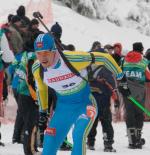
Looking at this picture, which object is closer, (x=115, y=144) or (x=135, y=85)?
(x=135, y=85)

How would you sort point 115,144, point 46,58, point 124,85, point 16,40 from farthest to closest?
point 115,144, point 16,40, point 124,85, point 46,58

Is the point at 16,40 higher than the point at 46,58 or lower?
higher

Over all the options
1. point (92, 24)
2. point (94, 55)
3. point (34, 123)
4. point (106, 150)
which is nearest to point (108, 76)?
point (106, 150)

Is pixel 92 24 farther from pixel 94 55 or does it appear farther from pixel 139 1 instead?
pixel 94 55

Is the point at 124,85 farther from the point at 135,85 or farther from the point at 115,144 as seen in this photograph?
the point at 115,144

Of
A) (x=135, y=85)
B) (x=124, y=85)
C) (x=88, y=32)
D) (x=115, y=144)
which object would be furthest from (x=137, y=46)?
(x=88, y=32)

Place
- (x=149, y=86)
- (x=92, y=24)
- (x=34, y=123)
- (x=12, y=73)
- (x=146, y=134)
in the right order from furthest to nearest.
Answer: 1. (x=92, y=24)
2. (x=149, y=86)
3. (x=146, y=134)
4. (x=12, y=73)
5. (x=34, y=123)

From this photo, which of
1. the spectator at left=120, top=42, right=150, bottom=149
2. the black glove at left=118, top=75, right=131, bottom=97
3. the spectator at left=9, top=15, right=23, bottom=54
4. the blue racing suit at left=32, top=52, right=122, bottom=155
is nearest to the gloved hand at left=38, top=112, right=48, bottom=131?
the blue racing suit at left=32, top=52, right=122, bottom=155

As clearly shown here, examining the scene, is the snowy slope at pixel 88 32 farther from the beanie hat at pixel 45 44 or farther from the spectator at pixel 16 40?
the beanie hat at pixel 45 44

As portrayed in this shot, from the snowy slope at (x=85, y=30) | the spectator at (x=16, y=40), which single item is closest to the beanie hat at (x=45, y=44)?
the spectator at (x=16, y=40)

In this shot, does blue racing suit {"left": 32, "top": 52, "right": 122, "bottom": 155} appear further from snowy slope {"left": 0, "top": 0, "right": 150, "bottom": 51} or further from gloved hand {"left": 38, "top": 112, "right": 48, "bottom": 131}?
snowy slope {"left": 0, "top": 0, "right": 150, "bottom": 51}

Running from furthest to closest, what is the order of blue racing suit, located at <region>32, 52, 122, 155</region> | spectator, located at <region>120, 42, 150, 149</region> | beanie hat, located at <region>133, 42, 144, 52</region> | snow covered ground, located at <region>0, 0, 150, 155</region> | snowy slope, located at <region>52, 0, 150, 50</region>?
1. snowy slope, located at <region>52, 0, 150, 50</region>
2. snow covered ground, located at <region>0, 0, 150, 155</region>
3. beanie hat, located at <region>133, 42, 144, 52</region>
4. spectator, located at <region>120, 42, 150, 149</region>
5. blue racing suit, located at <region>32, 52, 122, 155</region>

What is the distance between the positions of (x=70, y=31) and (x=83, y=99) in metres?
11.6

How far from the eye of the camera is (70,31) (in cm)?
1875
